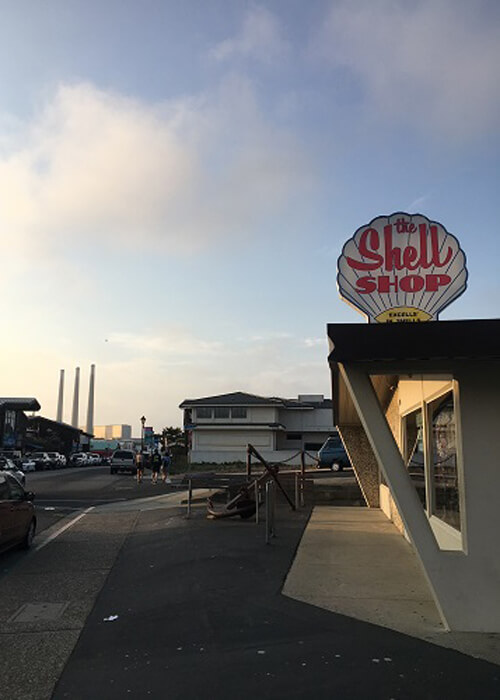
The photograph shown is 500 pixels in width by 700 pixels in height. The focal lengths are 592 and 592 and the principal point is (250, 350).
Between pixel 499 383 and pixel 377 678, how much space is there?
3060 millimetres

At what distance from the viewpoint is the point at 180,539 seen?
457 inches

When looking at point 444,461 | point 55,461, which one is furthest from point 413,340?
point 55,461

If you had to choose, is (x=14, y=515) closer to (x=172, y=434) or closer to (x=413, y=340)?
(x=413, y=340)

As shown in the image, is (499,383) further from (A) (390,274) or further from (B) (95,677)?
(B) (95,677)

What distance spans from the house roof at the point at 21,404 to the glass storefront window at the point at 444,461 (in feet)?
229

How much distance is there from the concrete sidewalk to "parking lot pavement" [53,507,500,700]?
0.80 ft

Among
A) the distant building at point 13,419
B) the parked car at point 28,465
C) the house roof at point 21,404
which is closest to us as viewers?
the parked car at point 28,465

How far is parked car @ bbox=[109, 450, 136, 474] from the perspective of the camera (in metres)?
43.8

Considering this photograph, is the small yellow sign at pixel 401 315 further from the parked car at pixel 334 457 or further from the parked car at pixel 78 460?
the parked car at pixel 78 460

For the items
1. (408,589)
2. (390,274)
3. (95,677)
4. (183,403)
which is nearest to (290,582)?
(408,589)

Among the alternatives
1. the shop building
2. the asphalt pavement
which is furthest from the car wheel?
the shop building

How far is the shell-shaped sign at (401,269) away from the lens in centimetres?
877

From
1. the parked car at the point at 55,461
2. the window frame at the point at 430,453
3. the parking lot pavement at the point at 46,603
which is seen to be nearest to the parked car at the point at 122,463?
the parked car at the point at 55,461

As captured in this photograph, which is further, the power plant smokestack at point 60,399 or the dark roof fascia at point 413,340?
the power plant smokestack at point 60,399
